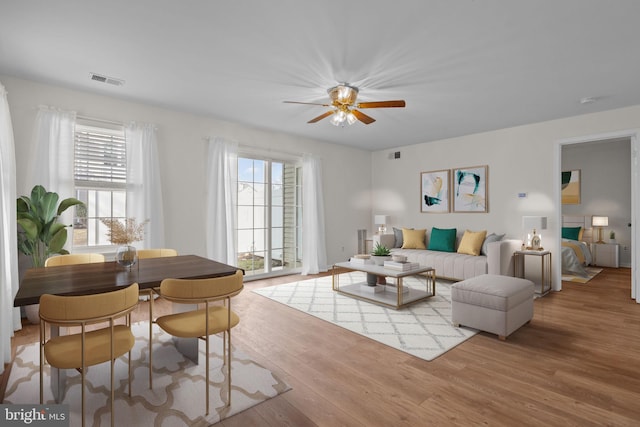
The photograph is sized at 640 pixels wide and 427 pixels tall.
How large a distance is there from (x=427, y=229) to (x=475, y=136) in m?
2.01

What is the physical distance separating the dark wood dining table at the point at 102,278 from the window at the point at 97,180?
5.85ft

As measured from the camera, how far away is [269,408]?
203cm

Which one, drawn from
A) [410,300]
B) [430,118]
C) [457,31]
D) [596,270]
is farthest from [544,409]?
[596,270]

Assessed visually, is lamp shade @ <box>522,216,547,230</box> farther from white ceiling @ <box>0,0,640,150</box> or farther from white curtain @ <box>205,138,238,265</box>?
white curtain @ <box>205,138,238,265</box>

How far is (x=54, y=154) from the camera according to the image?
3.71 metres

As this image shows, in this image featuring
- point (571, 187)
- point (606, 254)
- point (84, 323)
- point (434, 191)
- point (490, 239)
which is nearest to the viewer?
point (84, 323)

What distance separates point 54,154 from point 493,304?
16.6ft

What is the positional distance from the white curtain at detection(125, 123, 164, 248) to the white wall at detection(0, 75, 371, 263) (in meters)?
0.17

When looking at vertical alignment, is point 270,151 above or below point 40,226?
above

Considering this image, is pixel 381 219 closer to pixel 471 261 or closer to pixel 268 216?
pixel 471 261

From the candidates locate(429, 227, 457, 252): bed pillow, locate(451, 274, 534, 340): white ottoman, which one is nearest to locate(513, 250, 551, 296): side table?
locate(429, 227, 457, 252): bed pillow

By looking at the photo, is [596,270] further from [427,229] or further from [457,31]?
[457,31]

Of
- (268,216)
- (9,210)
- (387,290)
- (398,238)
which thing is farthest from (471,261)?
(9,210)

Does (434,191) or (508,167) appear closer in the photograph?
(508,167)
